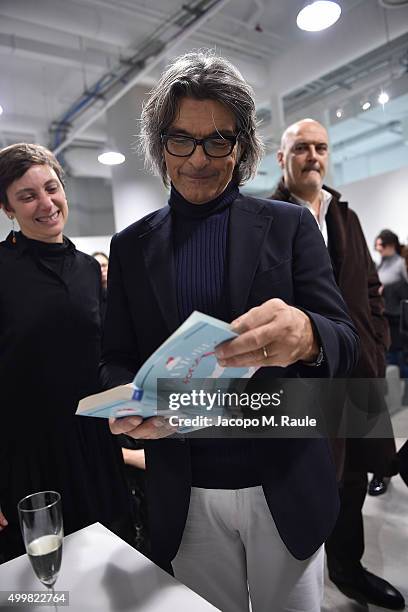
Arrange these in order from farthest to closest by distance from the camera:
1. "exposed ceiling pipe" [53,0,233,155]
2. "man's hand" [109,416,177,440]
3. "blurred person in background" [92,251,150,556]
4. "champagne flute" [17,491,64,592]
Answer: "exposed ceiling pipe" [53,0,233,155] < "blurred person in background" [92,251,150,556] < "man's hand" [109,416,177,440] < "champagne flute" [17,491,64,592]

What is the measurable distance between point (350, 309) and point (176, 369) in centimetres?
139

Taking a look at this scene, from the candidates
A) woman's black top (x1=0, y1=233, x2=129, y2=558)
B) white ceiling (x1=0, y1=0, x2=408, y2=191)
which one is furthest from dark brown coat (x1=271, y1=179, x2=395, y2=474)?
white ceiling (x1=0, y1=0, x2=408, y2=191)

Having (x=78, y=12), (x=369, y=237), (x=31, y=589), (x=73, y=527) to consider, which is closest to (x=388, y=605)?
(x=73, y=527)

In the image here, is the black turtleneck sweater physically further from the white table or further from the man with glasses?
the white table

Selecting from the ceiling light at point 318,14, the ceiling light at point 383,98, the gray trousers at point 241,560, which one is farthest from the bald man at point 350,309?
the ceiling light at point 383,98

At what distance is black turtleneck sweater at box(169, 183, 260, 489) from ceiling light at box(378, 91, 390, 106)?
4848 mm

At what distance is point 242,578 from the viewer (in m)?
1.10

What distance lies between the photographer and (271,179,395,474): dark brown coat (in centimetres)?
193

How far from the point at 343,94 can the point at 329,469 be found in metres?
6.64

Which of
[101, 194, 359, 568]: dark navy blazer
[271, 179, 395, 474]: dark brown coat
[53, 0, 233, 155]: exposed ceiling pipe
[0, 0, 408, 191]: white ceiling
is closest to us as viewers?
[101, 194, 359, 568]: dark navy blazer

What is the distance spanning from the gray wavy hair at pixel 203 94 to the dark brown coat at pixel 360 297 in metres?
0.87

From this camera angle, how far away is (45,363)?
5.17 feet

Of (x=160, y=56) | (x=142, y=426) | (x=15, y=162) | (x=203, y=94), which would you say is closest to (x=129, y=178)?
(x=160, y=56)

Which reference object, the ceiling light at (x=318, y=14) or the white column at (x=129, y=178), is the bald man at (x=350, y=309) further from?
the white column at (x=129, y=178)
